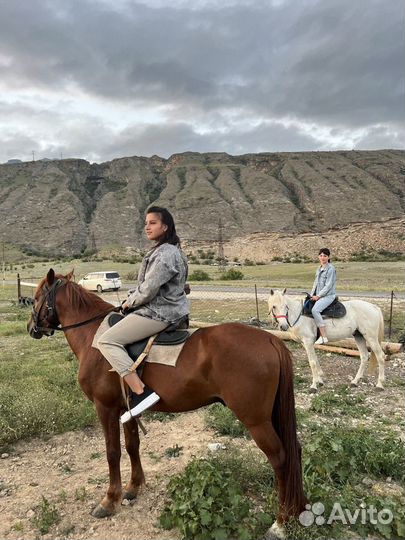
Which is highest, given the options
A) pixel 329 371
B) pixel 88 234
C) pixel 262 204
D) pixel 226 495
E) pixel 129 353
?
pixel 262 204

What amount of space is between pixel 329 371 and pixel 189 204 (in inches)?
3577

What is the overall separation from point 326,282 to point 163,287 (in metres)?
5.46

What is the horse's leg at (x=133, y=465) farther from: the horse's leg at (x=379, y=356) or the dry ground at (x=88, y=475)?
the horse's leg at (x=379, y=356)

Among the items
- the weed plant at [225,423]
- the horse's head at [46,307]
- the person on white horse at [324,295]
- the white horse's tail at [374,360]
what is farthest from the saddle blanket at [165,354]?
the white horse's tail at [374,360]

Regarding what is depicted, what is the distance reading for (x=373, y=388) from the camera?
786 centimetres

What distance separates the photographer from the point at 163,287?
161 inches

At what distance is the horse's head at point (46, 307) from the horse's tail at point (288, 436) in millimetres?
2772

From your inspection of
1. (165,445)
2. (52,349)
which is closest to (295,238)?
(52,349)

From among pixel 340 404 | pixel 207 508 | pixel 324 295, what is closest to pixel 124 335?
pixel 207 508

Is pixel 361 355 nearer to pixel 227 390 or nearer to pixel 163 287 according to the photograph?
pixel 227 390

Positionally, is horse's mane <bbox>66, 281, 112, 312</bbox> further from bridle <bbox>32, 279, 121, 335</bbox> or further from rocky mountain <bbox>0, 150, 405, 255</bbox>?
rocky mountain <bbox>0, 150, 405, 255</bbox>

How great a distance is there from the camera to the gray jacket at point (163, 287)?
3922 millimetres

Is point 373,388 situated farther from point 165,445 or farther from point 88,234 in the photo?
point 88,234

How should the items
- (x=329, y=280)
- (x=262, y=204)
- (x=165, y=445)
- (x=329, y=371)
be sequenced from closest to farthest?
(x=165, y=445)
(x=329, y=280)
(x=329, y=371)
(x=262, y=204)
